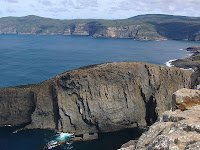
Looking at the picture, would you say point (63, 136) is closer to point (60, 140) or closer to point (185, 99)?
point (60, 140)

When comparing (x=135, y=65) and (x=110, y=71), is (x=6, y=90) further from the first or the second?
(x=135, y=65)

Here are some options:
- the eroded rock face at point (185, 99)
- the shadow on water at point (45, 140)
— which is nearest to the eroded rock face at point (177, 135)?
the eroded rock face at point (185, 99)

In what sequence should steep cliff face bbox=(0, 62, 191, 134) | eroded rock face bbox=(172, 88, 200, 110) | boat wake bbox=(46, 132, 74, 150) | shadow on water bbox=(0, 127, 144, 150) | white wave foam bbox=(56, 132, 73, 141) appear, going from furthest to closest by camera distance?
1. steep cliff face bbox=(0, 62, 191, 134)
2. white wave foam bbox=(56, 132, 73, 141)
3. boat wake bbox=(46, 132, 74, 150)
4. shadow on water bbox=(0, 127, 144, 150)
5. eroded rock face bbox=(172, 88, 200, 110)

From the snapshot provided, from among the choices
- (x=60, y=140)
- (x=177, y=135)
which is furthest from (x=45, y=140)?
(x=177, y=135)

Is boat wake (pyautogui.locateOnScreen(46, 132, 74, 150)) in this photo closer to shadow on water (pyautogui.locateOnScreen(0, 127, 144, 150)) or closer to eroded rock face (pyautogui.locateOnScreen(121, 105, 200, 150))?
shadow on water (pyautogui.locateOnScreen(0, 127, 144, 150))

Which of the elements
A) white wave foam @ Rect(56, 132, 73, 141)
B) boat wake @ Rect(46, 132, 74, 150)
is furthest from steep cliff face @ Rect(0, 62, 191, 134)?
boat wake @ Rect(46, 132, 74, 150)

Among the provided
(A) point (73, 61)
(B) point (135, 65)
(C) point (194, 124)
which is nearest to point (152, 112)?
(B) point (135, 65)
